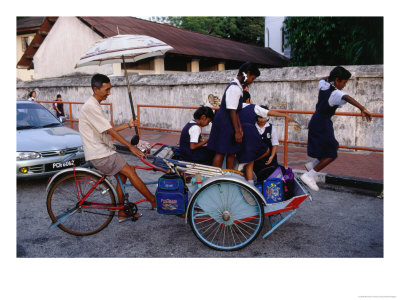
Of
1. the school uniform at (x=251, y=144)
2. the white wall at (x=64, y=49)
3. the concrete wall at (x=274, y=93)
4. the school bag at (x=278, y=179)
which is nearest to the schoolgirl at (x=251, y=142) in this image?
the school uniform at (x=251, y=144)

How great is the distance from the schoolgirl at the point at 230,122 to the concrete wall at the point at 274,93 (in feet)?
15.3

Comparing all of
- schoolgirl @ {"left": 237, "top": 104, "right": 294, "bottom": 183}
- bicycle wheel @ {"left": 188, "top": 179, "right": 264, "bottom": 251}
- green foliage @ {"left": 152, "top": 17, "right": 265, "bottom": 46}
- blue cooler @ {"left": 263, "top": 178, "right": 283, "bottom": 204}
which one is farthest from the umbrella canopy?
green foliage @ {"left": 152, "top": 17, "right": 265, "bottom": 46}

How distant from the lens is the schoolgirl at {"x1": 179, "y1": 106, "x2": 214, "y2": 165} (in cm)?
374

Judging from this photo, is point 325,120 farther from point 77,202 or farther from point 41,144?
point 41,144

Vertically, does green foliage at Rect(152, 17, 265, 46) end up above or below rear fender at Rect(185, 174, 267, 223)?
above

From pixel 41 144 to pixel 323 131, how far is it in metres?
4.40

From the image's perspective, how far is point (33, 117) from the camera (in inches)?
253

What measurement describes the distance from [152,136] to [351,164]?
18.8ft

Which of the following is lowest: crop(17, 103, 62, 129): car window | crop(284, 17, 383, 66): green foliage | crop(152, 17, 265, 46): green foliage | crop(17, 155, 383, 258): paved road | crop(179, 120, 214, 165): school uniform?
crop(17, 155, 383, 258): paved road

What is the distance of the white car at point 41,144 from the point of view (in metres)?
5.21

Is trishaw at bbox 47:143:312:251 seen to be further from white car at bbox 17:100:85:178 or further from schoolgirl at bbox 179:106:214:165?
white car at bbox 17:100:85:178

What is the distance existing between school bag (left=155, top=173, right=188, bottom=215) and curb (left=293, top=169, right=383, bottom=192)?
120 inches

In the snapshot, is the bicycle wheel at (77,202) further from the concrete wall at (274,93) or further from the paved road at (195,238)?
the concrete wall at (274,93)

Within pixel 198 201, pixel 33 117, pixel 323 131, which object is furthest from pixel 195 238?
pixel 33 117
